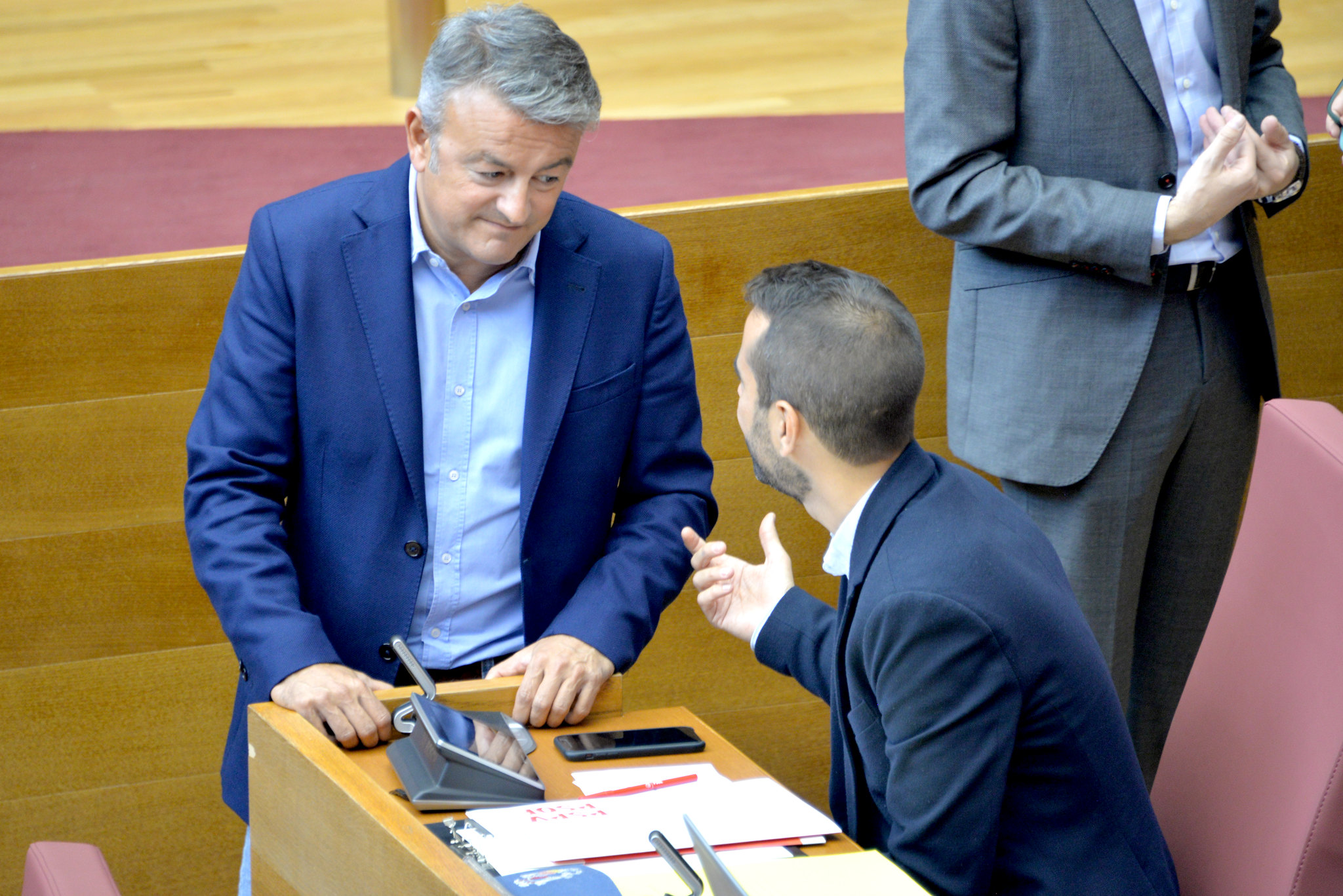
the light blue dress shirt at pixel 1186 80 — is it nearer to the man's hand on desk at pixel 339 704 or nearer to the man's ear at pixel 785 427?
the man's ear at pixel 785 427

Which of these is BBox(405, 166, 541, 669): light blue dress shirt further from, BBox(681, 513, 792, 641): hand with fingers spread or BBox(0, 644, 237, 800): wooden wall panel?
BBox(0, 644, 237, 800): wooden wall panel

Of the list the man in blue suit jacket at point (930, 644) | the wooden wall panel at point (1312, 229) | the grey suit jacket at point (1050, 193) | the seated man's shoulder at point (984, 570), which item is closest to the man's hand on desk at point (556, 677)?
the man in blue suit jacket at point (930, 644)

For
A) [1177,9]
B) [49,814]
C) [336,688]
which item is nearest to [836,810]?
[336,688]

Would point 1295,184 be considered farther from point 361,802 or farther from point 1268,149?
point 361,802

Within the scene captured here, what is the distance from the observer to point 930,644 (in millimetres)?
1386

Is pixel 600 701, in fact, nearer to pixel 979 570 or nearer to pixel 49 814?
pixel 979 570

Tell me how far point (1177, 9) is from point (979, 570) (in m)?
1.15

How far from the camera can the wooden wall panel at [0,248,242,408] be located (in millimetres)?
2447

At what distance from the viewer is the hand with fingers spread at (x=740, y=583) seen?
1.75 m

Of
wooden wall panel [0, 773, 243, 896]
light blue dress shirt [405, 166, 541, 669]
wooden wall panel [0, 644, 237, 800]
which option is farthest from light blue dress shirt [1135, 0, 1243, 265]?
wooden wall panel [0, 773, 243, 896]

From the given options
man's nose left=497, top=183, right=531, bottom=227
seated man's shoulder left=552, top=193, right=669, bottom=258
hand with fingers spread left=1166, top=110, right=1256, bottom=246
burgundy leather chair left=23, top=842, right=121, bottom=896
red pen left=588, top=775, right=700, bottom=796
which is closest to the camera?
burgundy leather chair left=23, top=842, right=121, bottom=896

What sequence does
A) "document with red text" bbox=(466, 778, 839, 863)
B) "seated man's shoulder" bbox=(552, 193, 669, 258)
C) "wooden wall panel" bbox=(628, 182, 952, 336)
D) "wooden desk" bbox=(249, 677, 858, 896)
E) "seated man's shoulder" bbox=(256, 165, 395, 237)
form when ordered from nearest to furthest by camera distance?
"wooden desk" bbox=(249, 677, 858, 896)
"document with red text" bbox=(466, 778, 839, 863)
"seated man's shoulder" bbox=(256, 165, 395, 237)
"seated man's shoulder" bbox=(552, 193, 669, 258)
"wooden wall panel" bbox=(628, 182, 952, 336)

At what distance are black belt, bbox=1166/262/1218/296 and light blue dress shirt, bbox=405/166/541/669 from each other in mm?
1020

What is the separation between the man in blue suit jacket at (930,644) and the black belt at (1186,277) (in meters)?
0.79
